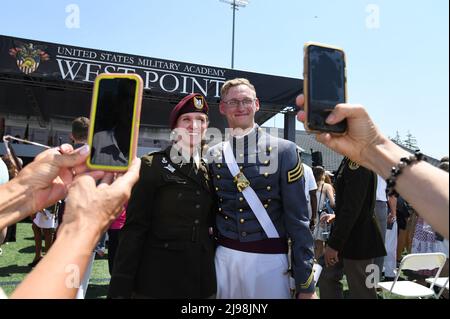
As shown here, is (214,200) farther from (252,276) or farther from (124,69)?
(124,69)

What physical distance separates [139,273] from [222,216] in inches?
22.9

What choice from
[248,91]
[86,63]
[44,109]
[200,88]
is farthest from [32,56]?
[248,91]

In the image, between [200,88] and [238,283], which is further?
[200,88]

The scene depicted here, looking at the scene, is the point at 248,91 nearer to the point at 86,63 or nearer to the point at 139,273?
the point at 139,273

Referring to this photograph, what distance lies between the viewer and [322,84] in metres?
1.36

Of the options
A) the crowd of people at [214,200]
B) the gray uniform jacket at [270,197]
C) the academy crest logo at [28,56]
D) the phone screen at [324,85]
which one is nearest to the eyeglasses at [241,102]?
the crowd of people at [214,200]

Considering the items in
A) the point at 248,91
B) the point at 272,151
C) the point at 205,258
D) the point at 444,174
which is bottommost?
the point at 205,258

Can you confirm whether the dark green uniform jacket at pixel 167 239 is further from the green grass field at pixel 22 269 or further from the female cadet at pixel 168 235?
the green grass field at pixel 22 269

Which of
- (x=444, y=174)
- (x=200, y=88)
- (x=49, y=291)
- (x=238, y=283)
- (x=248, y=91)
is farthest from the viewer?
(x=200, y=88)

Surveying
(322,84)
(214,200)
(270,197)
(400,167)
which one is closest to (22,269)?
(214,200)

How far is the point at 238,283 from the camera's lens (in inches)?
75.4

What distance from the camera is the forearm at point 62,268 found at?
877mm

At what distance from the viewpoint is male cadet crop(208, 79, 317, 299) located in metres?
1.88

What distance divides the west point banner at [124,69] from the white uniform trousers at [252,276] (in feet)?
33.6
